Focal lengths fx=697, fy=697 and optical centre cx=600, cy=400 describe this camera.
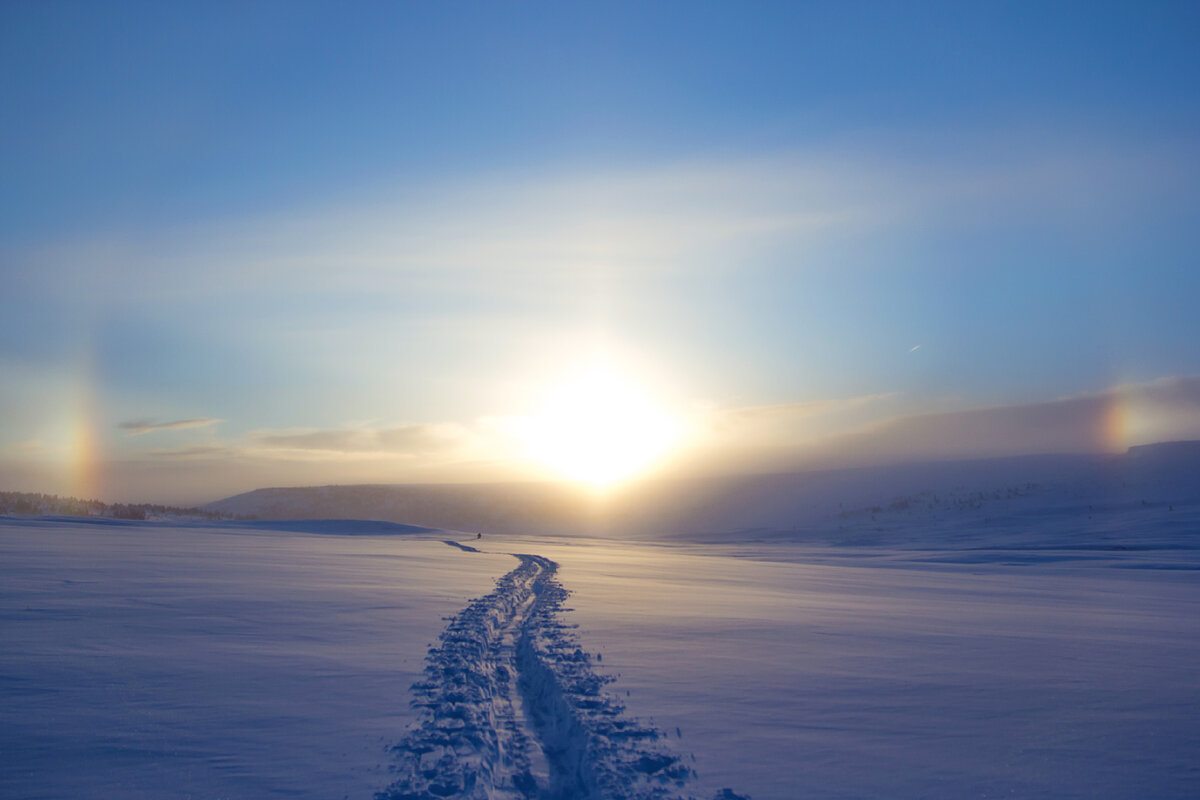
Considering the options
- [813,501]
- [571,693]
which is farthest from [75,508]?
[813,501]

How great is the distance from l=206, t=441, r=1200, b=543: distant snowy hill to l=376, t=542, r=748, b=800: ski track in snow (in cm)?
2834

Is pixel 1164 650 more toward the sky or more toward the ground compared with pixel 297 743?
more toward the sky

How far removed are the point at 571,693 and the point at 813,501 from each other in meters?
48.9

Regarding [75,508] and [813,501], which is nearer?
[75,508]

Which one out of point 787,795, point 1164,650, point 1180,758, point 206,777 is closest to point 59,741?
point 206,777

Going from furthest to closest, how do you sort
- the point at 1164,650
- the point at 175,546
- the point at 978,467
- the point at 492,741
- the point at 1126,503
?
1. the point at 978,467
2. the point at 1126,503
3. the point at 175,546
4. the point at 1164,650
5. the point at 492,741

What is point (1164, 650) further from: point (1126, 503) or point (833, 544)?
point (1126, 503)

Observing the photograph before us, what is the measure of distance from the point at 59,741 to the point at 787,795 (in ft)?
12.5

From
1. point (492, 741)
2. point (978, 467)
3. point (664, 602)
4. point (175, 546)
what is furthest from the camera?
point (978, 467)

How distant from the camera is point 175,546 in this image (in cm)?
1641

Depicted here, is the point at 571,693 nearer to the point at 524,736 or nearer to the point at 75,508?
the point at 524,736

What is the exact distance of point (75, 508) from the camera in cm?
3488

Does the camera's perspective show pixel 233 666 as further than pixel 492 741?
Yes

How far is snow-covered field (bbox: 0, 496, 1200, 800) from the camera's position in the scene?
3.56 metres
